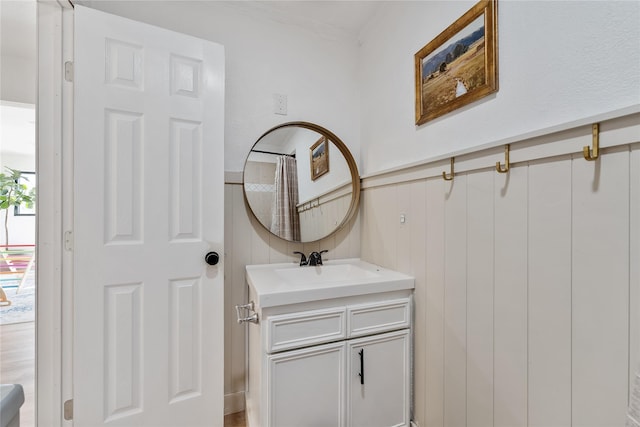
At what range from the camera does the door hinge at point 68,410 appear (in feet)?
3.96

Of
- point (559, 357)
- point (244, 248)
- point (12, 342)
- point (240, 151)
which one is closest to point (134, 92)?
point (240, 151)

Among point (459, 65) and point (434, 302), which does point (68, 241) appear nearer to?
point (434, 302)

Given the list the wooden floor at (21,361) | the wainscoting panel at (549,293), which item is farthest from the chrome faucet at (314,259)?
the wooden floor at (21,361)

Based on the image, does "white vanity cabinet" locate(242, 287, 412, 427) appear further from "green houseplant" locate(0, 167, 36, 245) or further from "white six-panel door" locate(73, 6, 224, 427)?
"green houseplant" locate(0, 167, 36, 245)

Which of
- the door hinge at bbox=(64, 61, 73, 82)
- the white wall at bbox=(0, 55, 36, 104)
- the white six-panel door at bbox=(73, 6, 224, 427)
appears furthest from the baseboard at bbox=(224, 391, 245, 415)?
the white wall at bbox=(0, 55, 36, 104)

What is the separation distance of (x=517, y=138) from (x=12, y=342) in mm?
4038

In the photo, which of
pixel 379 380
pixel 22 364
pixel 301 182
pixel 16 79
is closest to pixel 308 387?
pixel 379 380

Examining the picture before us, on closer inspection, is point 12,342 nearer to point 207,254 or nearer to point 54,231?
point 54,231

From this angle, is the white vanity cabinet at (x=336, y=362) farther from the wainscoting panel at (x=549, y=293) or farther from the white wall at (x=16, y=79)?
the white wall at (x=16, y=79)

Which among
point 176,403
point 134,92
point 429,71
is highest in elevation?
point 429,71

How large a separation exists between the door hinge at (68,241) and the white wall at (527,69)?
1.61m

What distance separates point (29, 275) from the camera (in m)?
4.04

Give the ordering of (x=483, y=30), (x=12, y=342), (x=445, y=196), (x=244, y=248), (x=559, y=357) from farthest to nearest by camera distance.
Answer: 1. (x=12, y=342)
2. (x=244, y=248)
3. (x=445, y=196)
4. (x=483, y=30)
5. (x=559, y=357)

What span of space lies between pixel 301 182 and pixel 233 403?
1.40 meters
